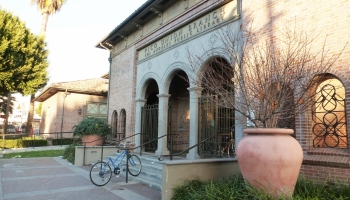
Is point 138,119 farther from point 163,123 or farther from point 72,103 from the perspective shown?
point 72,103

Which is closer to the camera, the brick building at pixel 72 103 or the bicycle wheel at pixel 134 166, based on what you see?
the bicycle wheel at pixel 134 166

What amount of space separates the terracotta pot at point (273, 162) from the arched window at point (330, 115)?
2.08 meters

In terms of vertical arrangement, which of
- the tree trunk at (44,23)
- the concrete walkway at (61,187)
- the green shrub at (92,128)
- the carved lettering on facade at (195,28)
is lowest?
the concrete walkway at (61,187)

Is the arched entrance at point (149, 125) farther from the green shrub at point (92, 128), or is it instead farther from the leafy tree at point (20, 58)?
the leafy tree at point (20, 58)

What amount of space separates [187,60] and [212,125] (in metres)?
2.45

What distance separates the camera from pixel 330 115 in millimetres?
5645

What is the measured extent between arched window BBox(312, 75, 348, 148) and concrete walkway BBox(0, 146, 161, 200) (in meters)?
3.92

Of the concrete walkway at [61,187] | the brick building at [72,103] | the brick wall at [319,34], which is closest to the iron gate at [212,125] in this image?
the concrete walkway at [61,187]

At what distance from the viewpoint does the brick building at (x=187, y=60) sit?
5.38 meters

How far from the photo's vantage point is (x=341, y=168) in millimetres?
4941

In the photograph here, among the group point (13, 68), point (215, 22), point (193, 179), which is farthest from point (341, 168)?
point (13, 68)

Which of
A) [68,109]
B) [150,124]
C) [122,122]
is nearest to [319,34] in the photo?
[150,124]

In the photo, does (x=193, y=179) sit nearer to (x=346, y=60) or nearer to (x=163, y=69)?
(x=346, y=60)

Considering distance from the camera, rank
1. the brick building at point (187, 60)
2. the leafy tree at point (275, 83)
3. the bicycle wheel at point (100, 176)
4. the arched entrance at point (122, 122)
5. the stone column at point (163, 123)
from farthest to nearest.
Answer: the arched entrance at point (122, 122), the stone column at point (163, 123), the bicycle wheel at point (100, 176), the brick building at point (187, 60), the leafy tree at point (275, 83)
